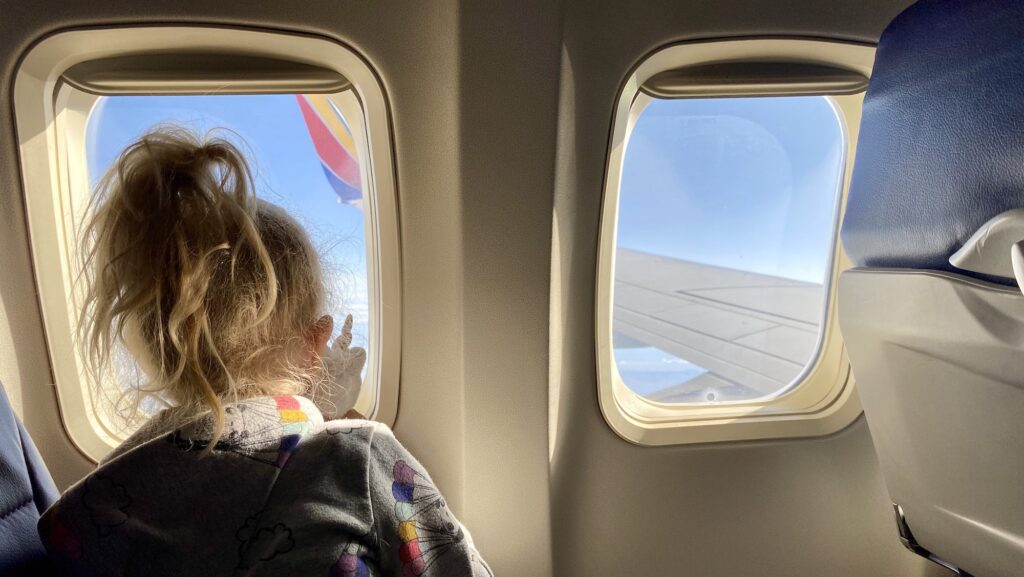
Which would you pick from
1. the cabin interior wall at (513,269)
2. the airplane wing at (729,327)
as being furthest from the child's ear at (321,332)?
the airplane wing at (729,327)


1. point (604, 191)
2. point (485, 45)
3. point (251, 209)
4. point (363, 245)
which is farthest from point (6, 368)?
point (604, 191)

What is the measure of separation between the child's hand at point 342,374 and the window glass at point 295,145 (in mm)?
616

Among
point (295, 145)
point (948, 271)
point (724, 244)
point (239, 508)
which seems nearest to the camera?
point (239, 508)

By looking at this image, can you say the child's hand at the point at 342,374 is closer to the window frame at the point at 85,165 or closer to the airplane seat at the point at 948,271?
the window frame at the point at 85,165

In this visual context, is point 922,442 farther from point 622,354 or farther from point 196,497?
point 196,497

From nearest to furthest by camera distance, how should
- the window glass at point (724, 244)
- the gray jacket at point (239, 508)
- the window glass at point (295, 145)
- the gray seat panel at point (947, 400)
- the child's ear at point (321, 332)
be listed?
the gray jacket at point (239, 508), the gray seat panel at point (947, 400), the child's ear at point (321, 332), the window glass at point (295, 145), the window glass at point (724, 244)

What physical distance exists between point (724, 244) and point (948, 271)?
1216 millimetres

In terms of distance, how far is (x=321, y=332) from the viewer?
130 cm

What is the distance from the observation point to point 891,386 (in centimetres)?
141

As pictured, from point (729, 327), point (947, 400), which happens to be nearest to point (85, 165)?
point (729, 327)

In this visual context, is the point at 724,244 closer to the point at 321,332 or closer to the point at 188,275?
the point at 321,332

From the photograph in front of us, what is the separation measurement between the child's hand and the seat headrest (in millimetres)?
1008

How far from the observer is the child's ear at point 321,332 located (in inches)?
51.0

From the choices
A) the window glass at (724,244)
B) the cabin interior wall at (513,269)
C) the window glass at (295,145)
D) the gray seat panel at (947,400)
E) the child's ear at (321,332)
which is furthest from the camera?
the window glass at (724,244)
